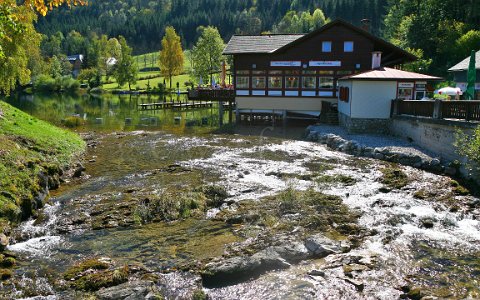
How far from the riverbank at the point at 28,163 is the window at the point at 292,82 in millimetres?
21870

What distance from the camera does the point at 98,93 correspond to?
349ft

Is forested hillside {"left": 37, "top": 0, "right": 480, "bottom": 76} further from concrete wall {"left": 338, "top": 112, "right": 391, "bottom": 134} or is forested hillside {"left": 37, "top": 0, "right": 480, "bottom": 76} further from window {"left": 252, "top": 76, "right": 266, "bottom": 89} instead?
concrete wall {"left": 338, "top": 112, "right": 391, "bottom": 134}

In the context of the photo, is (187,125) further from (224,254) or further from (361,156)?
(224,254)

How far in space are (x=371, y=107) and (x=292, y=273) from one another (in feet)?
72.2

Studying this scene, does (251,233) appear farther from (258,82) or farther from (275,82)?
(258,82)

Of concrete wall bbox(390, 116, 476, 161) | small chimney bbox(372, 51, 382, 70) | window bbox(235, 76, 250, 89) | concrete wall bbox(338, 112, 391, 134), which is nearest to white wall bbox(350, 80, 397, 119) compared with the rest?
concrete wall bbox(338, 112, 391, 134)

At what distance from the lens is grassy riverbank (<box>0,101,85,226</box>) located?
1417cm

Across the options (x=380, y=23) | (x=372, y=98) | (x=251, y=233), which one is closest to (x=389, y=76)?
(x=372, y=98)

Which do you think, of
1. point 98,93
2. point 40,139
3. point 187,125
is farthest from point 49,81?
point 40,139

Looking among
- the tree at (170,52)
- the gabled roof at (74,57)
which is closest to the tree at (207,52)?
the tree at (170,52)

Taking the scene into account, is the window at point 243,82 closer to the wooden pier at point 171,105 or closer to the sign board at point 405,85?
the sign board at point 405,85

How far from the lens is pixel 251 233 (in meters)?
13.0

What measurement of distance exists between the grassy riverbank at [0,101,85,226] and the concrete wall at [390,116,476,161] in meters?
19.2

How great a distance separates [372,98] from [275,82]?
530 inches
